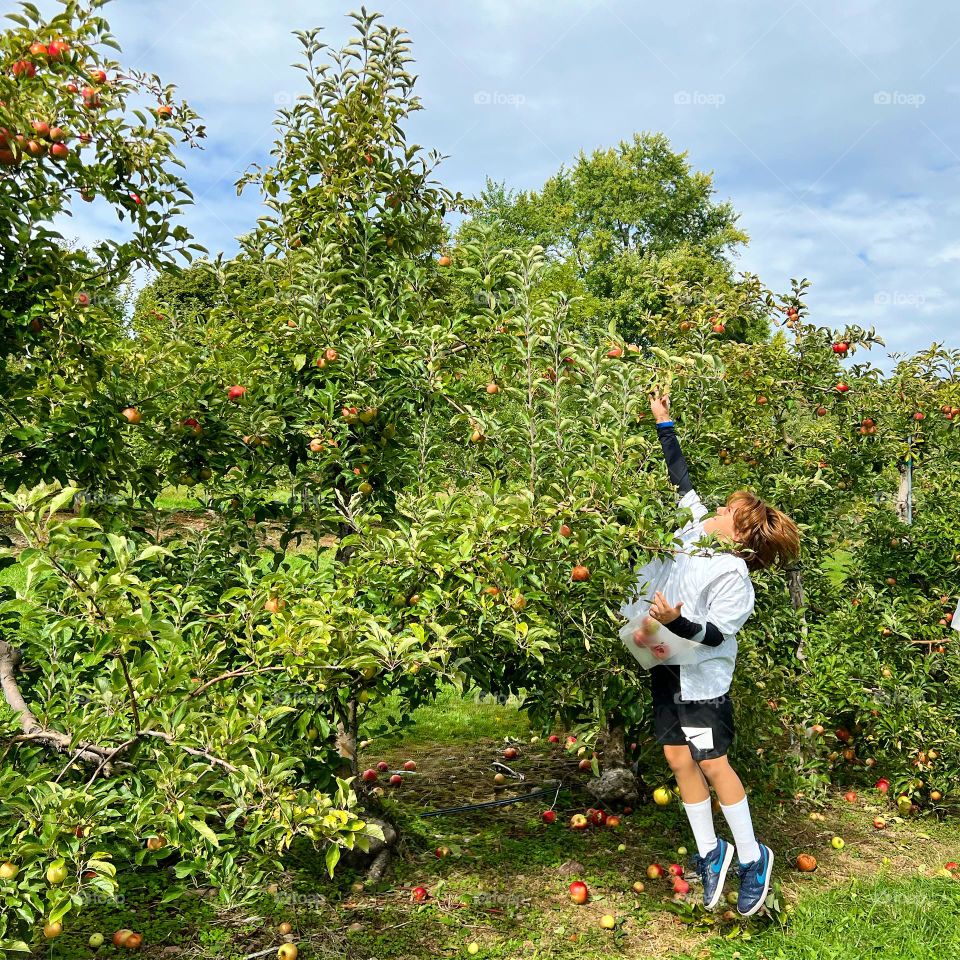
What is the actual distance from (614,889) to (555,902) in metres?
0.31

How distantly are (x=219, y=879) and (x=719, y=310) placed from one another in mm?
3927

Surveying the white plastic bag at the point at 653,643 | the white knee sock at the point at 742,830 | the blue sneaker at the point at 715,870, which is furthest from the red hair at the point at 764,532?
the blue sneaker at the point at 715,870

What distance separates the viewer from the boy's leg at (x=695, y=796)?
10.6ft

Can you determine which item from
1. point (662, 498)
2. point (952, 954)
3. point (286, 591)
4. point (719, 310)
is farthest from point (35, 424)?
point (952, 954)

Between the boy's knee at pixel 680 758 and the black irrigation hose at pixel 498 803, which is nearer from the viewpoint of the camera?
the boy's knee at pixel 680 758

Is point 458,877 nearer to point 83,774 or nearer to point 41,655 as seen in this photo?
point 83,774

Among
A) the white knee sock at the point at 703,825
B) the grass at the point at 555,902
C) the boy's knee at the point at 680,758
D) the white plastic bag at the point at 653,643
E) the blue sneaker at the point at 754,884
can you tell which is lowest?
the grass at the point at 555,902

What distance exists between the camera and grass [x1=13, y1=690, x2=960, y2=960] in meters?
3.16

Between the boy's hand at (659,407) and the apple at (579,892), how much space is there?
2067mm

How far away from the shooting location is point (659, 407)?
3.41 meters

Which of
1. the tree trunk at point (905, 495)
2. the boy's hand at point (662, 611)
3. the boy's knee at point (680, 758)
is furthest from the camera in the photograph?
the tree trunk at point (905, 495)

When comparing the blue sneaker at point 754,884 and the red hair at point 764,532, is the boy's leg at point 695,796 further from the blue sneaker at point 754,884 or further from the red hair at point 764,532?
the red hair at point 764,532

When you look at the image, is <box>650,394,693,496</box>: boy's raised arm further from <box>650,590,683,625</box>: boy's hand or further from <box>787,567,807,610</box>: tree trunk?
<box>787,567,807,610</box>: tree trunk

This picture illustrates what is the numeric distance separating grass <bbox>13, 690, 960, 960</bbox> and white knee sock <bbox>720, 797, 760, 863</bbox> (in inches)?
13.9
